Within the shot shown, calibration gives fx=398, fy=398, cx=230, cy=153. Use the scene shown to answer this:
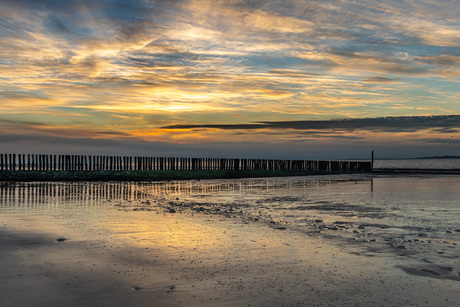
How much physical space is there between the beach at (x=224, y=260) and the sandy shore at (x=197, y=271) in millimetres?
15

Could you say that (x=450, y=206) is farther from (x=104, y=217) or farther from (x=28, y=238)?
(x=28, y=238)

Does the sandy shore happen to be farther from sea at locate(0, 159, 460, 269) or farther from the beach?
sea at locate(0, 159, 460, 269)

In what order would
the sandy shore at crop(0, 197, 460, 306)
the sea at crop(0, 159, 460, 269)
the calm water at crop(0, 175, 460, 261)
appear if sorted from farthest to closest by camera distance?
the calm water at crop(0, 175, 460, 261) < the sea at crop(0, 159, 460, 269) < the sandy shore at crop(0, 197, 460, 306)

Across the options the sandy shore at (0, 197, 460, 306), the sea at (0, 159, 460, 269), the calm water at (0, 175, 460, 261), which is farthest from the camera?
the calm water at (0, 175, 460, 261)

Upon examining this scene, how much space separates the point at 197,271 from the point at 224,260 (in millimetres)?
763

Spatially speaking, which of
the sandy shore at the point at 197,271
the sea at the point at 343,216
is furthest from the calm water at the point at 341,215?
the sandy shore at the point at 197,271

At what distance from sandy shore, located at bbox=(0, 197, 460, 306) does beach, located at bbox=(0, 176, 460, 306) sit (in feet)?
0.05

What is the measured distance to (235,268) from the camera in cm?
→ 604

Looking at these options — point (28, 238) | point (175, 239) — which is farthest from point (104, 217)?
point (175, 239)

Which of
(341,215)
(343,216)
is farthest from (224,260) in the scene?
(341,215)

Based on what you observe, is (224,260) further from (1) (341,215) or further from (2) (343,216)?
(1) (341,215)

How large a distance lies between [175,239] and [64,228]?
296 centimetres

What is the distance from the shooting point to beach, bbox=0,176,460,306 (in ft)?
15.9

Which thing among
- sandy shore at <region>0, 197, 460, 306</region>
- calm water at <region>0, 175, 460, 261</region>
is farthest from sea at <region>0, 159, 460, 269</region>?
sandy shore at <region>0, 197, 460, 306</region>
